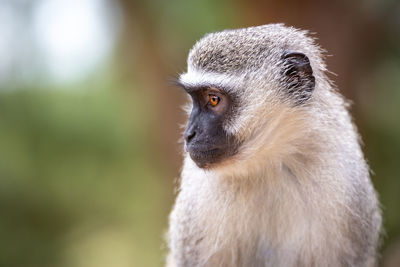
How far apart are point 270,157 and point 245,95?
1.37 feet

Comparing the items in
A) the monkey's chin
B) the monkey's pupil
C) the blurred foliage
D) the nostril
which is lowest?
the blurred foliage

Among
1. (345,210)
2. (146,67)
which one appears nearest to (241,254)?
(345,210)

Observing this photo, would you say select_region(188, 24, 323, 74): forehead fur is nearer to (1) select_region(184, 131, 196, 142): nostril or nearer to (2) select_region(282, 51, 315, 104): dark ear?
(2) select_region(282, 51, 315, 104): dark ear

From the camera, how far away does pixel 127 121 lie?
10945mm

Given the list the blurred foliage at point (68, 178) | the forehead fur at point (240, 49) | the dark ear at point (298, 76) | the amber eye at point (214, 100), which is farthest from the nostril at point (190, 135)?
the blurred foliage at point (68, 178)

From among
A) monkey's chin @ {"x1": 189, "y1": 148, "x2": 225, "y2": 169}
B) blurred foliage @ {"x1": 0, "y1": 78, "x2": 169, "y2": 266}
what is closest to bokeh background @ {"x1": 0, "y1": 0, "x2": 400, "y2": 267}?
blurred foliage @ {"x1": 0, "y1": 78, "x2": 169, "y2": 266}

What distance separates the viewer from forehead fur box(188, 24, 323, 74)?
3.40 m

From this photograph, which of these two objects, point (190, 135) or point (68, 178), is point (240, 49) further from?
point (68, 178)

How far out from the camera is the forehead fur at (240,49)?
134 inches

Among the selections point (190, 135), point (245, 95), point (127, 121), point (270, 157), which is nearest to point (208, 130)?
point (190, 135)

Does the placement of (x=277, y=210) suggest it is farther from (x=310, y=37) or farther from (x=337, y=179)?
(x=310, y=37)

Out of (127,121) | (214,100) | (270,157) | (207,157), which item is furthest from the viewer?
(127,121)

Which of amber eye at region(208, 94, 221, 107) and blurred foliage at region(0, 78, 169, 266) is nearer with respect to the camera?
amber eye at region(208, 94, 221, 107)

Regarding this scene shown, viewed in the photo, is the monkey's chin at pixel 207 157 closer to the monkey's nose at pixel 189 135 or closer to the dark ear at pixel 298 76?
the monkey's nose at pixel 189 135
